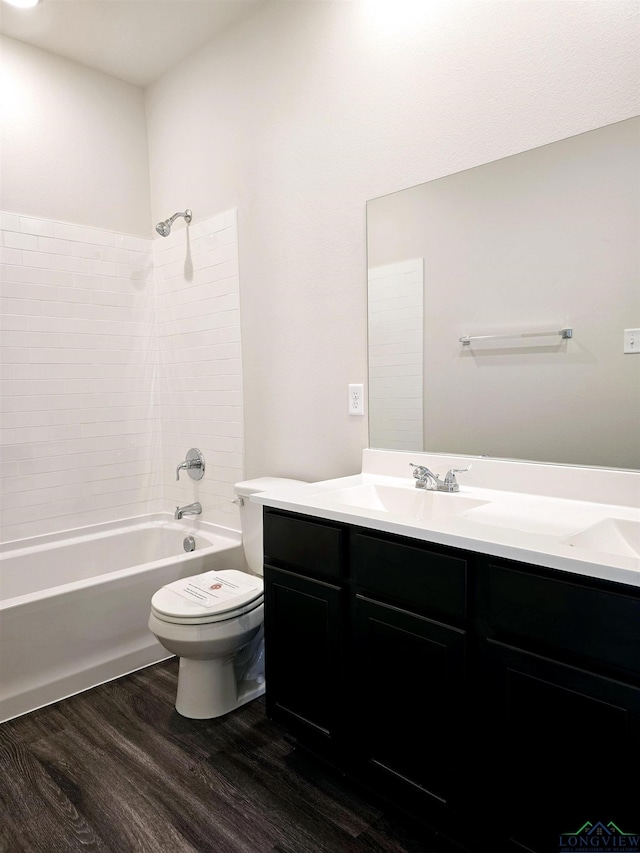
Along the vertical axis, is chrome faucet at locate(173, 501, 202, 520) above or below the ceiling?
below

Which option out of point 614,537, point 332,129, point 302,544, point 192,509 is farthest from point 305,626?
point 332,129

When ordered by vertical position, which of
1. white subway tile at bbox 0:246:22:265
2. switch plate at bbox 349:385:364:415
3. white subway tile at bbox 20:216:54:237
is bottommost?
switch plate at bbox 349:385:364:415

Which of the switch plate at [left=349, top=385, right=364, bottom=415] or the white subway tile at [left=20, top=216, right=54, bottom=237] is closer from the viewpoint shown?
the switch plate at [left=349, top=385, right=364, bottom=415]


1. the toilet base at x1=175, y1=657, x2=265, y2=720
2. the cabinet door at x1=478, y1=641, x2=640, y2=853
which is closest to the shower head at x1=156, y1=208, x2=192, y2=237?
the toilet base at x1=175, y1=657, x2=265, y2=720

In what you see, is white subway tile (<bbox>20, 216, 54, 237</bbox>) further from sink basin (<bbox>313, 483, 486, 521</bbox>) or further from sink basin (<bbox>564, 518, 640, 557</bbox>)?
sink basin (<bbox>564, 518, 640, 557</bbox>)

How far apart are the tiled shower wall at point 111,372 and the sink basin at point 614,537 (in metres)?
1.83

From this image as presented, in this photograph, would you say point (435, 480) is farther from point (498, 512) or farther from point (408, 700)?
point (408, 700)

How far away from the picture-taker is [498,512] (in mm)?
1603

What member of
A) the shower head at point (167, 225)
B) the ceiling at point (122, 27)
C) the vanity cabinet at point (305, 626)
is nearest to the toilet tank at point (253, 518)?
the vanity cabinet at point (305, 626)

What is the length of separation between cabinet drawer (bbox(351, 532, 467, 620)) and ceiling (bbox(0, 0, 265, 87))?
246 centimetres

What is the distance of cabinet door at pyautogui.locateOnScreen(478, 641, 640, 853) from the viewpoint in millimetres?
1099

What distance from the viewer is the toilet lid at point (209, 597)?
2059 mm

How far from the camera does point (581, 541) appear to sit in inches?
52.9

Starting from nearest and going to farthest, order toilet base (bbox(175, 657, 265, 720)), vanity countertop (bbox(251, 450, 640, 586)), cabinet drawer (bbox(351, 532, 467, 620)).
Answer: vanity countertop (bbox(251, 450, 640, 586)) → cabinet drawer (bbox(351, 532, 467, 620)) → toilet base (bbox(175, 657, 265, 720))
